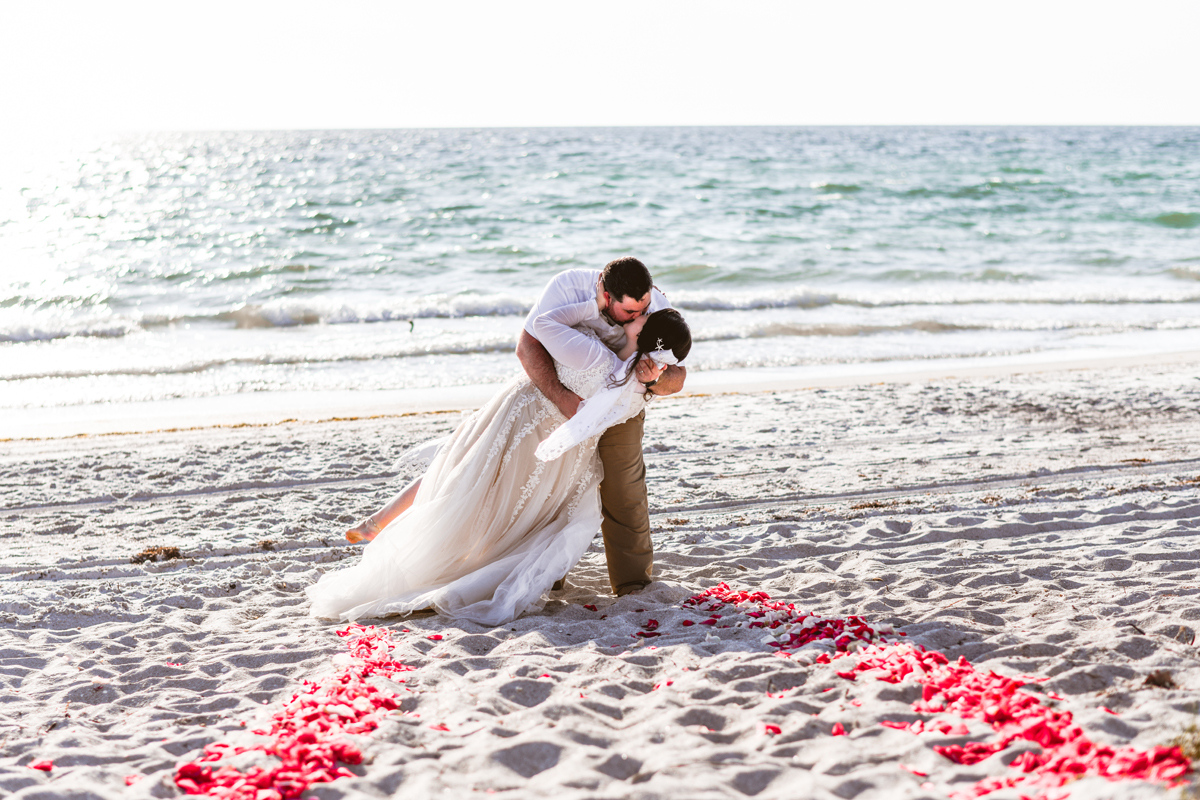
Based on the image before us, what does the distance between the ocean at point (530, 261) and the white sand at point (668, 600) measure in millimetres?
3646

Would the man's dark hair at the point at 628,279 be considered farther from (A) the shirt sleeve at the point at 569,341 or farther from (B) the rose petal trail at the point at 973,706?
(B) the rose petal trail at the point at 973,706

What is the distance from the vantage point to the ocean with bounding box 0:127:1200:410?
1252cm

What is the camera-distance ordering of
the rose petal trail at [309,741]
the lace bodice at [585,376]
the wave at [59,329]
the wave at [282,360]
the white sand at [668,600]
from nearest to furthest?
the rose petal trail at [309,741] → the white sand at [668,600] → the lace bodice at [585,376] → the wave at [282,360] → the wave at [59,329]

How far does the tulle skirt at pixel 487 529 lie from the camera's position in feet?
15.2

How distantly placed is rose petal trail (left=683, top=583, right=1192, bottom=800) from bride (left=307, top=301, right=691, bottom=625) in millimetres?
818

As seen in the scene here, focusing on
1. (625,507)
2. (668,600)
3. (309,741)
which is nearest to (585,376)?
(625,507)

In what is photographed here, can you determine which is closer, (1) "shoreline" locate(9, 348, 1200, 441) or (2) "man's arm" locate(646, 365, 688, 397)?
(2) "man's arm" locate(646, 365, 688, 397)

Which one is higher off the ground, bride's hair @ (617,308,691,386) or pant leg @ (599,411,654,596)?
bride's hair @ (617,308,691,386)

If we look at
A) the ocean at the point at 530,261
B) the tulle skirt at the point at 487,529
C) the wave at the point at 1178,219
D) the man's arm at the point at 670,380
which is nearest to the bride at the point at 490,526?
the tulle skirt at the point at 487,529

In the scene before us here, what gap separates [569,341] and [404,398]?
20.5ft

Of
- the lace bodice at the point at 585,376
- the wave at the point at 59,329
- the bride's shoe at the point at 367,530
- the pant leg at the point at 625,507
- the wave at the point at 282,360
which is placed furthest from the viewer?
the wave at the point at 59,329

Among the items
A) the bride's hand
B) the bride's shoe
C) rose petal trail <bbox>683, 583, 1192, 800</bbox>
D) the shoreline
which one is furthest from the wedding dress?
the shoreline

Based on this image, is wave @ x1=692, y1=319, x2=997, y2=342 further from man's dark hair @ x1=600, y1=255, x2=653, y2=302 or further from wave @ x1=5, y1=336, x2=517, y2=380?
man's dark hair @ x1=600, y1=255, x2=653, y2=302

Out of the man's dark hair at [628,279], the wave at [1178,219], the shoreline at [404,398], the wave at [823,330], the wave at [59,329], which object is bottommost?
the shoreline at [404,398]
